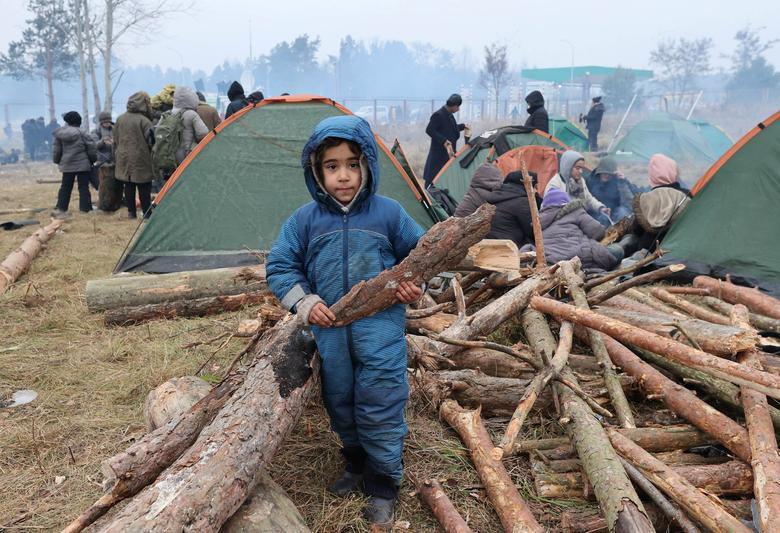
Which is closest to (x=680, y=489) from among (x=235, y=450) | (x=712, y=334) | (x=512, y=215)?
(x=712, y=334)

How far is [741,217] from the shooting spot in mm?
5855

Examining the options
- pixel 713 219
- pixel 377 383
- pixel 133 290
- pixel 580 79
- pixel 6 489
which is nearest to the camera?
pixel 377 383

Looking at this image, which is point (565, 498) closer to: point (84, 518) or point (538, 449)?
point (538, 449)

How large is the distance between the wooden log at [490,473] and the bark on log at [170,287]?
8.42 ft

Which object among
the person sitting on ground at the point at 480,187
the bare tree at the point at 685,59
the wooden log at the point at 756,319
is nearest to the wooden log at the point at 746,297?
the wooden log at the point at 756,319

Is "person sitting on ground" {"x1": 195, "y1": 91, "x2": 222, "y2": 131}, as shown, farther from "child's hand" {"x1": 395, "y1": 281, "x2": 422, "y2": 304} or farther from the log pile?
"child's hand" {"x1": 395, "y1": 281, "x2": 422, "y2": 304}

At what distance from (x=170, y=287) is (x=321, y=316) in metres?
3.42

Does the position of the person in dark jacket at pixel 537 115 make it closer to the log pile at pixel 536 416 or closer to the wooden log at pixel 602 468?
the log pile at pixel 536 416

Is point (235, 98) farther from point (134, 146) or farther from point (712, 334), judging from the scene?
point (712, 334)

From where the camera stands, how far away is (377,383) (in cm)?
249

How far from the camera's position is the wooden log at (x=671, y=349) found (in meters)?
2.64

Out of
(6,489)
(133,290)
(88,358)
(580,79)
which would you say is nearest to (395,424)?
(6,489)

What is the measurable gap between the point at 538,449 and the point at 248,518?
154 cm

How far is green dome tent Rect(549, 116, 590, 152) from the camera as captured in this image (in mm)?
14969
